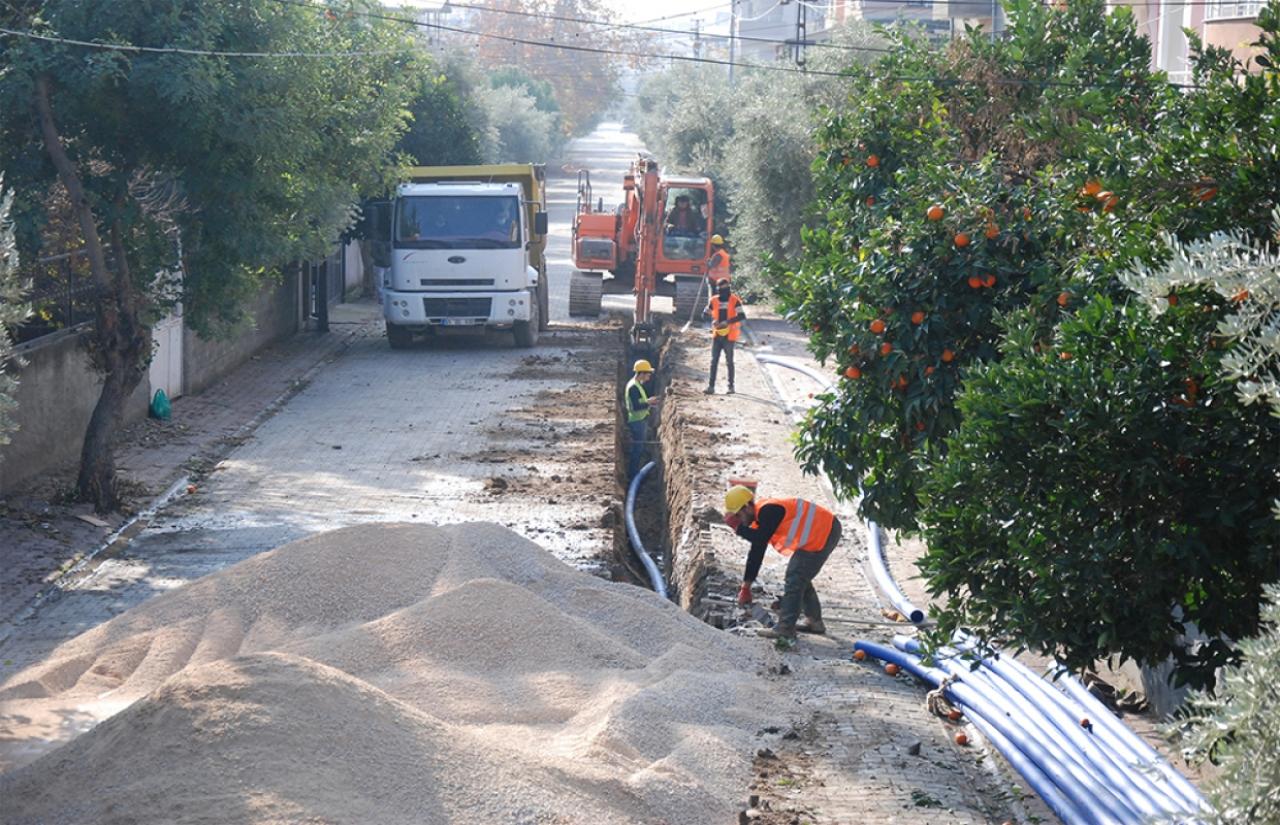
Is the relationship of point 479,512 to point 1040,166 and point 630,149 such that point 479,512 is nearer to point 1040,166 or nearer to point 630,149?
point 1040,166

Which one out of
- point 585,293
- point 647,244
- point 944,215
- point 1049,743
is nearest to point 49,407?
point 944,215

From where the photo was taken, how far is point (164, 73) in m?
13.2

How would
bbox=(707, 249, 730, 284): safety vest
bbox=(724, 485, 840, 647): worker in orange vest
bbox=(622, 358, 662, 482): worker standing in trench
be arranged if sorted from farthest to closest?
bbox=(707, 249, 730, 284): safety vest → bbox=(622, 358, 662, 482): worker standing in trench → bbox=(724, 485, 840, 647): worker in orange vest

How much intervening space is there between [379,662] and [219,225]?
6.91 meters

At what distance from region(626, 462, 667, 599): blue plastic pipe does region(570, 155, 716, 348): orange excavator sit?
8804 mm

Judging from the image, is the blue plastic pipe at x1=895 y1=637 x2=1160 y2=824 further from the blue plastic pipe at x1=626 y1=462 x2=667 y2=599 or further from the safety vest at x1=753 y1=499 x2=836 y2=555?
the blue plastic pipe at x1=626 y1=462 x2=667 y2=599

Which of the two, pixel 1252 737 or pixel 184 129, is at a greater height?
pixel 184 129

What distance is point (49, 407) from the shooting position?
613 inches

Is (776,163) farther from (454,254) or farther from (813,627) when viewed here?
(813,627)

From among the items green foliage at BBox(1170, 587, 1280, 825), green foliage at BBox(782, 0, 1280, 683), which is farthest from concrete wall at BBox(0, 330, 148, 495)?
green foliage at BBox(1170, 587, 1280, 825)

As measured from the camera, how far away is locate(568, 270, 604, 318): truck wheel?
105ft

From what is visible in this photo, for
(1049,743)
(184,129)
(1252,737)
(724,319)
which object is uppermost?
(184,129)

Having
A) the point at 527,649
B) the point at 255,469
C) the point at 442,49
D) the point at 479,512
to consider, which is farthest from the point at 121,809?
the point at 442,49

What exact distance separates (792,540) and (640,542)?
17.3 feet
